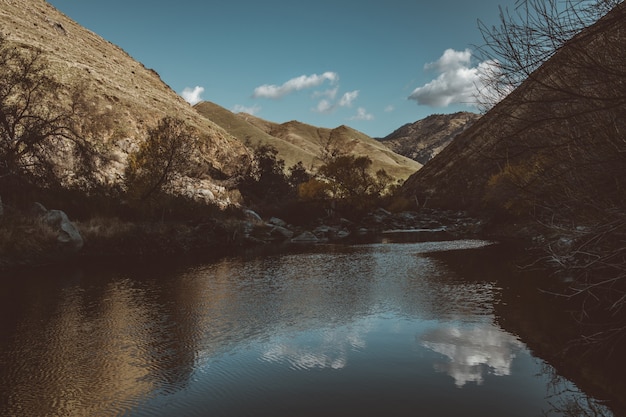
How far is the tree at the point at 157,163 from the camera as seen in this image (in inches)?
1526

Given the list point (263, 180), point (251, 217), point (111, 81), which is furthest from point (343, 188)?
point (111, 81)

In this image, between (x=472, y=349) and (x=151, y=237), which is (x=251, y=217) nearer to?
(x=151, y=237)

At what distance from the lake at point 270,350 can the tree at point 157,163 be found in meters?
17.8

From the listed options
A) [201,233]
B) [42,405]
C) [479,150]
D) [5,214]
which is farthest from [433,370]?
[201,233]

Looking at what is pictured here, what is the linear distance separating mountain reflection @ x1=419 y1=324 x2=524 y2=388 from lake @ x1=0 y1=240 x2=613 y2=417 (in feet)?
0.17

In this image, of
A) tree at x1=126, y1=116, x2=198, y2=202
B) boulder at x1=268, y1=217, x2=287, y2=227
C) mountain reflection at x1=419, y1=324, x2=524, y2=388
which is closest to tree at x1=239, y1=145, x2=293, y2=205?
boulder at x1=268, y1=217, x2=287, y2=227

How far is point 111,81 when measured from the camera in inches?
3310

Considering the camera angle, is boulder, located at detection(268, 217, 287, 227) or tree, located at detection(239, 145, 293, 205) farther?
tree, located at detection(239, 145, 293, 205)

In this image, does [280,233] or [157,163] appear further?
[280,233]

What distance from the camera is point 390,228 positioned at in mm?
59844

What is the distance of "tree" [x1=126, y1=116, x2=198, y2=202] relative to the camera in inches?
1526

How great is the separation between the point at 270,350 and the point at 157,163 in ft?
108

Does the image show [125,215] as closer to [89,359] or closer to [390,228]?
[89,359]

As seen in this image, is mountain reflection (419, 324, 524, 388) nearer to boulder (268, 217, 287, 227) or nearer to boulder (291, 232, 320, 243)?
boulder (291, 232, 320, 243)
